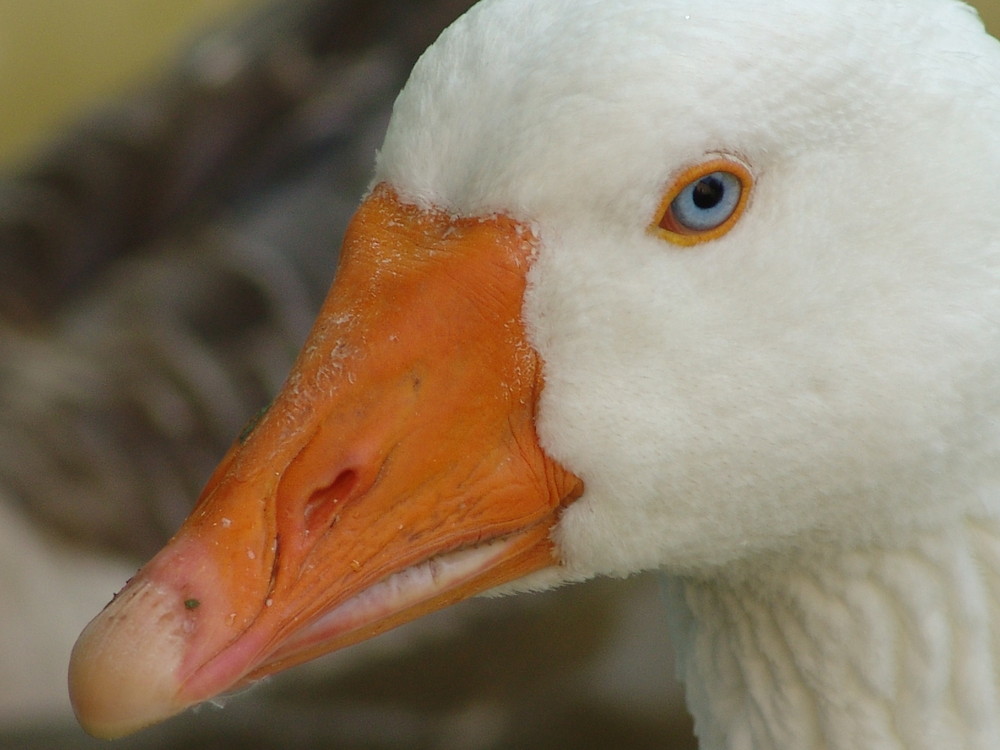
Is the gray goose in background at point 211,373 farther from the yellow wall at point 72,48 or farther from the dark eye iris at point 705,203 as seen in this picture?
the dark eye iris at point 705,203

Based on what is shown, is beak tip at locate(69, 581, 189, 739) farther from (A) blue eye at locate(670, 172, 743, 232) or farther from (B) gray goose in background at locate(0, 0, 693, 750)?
(B) gray goose in background at locate(0, 0, 693, 750)

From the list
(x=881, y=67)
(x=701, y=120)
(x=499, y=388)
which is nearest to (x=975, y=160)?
(x=881, y=67)

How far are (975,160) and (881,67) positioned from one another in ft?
0.58

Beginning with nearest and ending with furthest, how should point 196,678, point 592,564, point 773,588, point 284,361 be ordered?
point 196,678 → point 592,564 → point 773,588 → point 284,361

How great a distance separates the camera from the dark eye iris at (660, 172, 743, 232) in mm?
1618

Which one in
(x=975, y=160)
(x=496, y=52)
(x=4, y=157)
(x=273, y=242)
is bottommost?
(x=975, y=160)

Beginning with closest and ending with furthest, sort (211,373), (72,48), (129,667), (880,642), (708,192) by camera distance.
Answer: (129,667)
(708,192)
(880,642)
(211,373)
(72,48)

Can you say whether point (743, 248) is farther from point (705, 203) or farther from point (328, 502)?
point (328, 502)

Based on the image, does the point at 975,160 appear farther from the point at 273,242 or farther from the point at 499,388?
the point at 273,242

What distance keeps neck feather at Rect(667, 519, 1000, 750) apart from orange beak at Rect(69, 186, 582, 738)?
0.43 metres

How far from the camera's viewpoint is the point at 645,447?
5.57 ft

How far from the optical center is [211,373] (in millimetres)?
4848

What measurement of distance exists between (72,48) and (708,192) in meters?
6.53

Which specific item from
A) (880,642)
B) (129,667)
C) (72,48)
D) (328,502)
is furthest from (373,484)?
(72,48)
